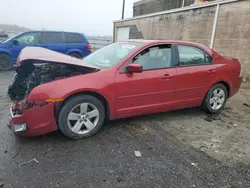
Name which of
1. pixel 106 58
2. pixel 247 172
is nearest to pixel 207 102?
pixel 247 172

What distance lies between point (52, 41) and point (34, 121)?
7.77 metres

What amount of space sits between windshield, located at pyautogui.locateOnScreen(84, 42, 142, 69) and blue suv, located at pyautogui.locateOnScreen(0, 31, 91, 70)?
634 cm

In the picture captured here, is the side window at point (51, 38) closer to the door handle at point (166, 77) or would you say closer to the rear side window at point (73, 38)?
the rear side window at point (73, 38)

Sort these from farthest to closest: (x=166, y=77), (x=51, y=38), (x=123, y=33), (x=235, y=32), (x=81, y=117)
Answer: (x=123, y=33) → (x=51, y=38) → (x=235, y=32) → (x=166, y=77) → (x=81, y=117)

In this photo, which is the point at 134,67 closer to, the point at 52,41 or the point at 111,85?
the point at 111,85

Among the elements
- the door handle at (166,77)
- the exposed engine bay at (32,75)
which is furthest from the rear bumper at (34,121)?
the door handle at (166,77)

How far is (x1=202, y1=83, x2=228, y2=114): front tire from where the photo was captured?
446 centimetres

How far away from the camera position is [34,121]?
9.66ft

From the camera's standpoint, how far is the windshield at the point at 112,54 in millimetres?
3616

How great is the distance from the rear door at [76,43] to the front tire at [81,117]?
7.46 metres

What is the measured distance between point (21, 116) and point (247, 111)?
15.7ft

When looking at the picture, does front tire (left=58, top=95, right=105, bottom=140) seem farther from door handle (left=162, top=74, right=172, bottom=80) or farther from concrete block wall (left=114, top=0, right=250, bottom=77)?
concrete block wall (left=114, top=0, right=250, bottom=77)

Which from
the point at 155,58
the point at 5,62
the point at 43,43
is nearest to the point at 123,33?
the point at 43,43

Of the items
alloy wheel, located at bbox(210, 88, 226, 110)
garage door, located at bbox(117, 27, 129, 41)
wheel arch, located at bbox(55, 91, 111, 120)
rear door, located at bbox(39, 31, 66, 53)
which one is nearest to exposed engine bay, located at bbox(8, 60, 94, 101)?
wheel arch, located at bbox(55, 91, 111, 120)
